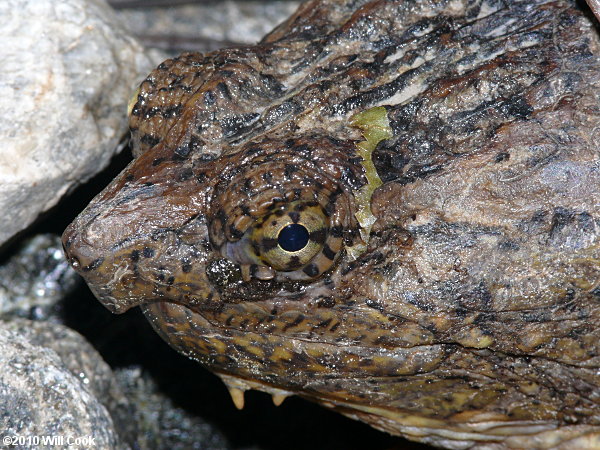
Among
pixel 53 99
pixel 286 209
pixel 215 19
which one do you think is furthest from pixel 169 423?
pixel 215 19

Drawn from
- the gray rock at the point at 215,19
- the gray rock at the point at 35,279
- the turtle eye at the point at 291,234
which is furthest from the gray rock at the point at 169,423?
the gray rock at the point at 215,19

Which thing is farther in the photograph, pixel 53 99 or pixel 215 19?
pixel 215 19

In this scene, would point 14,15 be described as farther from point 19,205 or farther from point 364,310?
point 364,310

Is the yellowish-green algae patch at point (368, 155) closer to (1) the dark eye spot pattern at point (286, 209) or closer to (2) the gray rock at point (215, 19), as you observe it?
(1) the dark eye spot pattern at point (286, 209)

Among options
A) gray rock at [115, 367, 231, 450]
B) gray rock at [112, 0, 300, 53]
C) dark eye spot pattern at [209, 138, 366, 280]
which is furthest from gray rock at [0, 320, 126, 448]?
gray rock at [112, 0, 300, 53]

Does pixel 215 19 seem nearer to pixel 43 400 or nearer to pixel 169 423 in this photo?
pixel 169 423

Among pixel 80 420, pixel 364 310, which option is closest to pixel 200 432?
pixel 80 420
